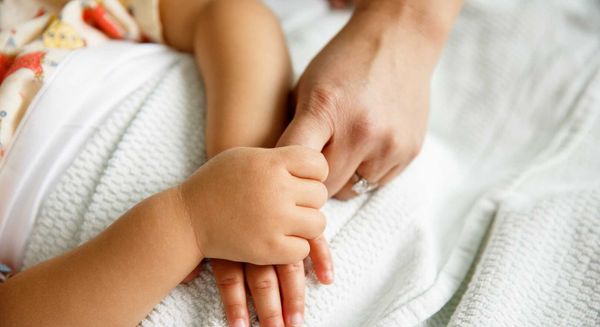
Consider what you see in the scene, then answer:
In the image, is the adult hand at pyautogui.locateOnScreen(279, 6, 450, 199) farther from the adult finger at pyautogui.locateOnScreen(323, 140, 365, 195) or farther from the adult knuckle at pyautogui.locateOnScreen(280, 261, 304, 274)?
the adult knuckle at pyautogui.locateOnScreen(280, 261, 304, 274)

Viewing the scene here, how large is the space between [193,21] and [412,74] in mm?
367

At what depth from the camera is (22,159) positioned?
70cm

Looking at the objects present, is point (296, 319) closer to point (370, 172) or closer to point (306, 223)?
point (306, 223)

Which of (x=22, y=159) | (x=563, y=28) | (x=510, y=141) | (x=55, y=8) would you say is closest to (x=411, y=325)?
(x=510, y=141)

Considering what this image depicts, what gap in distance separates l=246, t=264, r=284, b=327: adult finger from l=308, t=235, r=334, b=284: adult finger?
0.18 feet

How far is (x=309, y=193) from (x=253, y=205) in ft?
0.23

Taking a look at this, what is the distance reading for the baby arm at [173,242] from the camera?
1.91ft

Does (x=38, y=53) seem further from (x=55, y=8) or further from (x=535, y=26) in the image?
(x=535, y=26)

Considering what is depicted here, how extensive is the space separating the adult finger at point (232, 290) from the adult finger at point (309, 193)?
0.11m

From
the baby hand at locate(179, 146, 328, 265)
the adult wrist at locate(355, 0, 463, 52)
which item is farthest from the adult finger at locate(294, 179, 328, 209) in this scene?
the adult wrist at locate(355, 0, 463, 52)

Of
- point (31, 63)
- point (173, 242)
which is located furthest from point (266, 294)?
point (31, 63)

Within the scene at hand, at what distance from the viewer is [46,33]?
2.66 ft

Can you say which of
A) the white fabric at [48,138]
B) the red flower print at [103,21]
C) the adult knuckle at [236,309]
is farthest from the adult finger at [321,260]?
the red flower print at [103,21]

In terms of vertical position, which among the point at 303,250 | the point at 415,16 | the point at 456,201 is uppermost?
the point at 415,16
